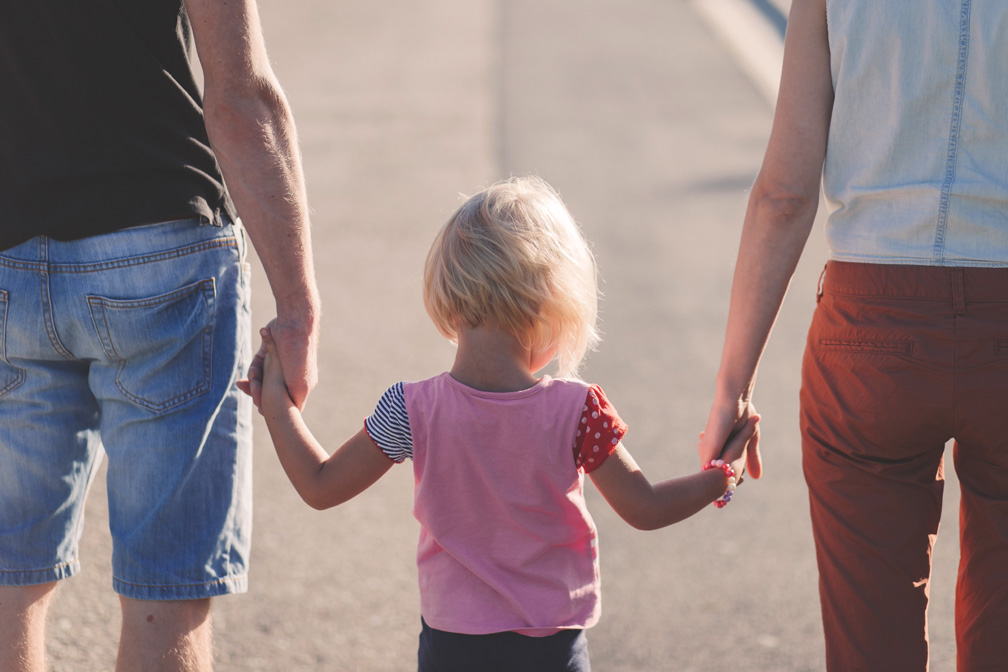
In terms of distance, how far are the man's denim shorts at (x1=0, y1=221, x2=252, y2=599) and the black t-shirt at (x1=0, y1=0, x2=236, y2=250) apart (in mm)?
55

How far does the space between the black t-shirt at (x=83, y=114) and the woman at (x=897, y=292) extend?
1274mm

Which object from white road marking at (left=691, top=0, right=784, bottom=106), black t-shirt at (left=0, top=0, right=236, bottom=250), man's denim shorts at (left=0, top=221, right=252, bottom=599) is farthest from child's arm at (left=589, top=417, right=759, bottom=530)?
white road marking at (left=691, top=0, right=784, bottom=106)

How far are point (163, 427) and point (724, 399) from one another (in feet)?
4.02

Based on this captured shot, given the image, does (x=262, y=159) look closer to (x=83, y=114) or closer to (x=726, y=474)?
(x=83, y=114)

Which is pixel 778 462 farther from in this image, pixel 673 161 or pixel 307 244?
pixel 673 161

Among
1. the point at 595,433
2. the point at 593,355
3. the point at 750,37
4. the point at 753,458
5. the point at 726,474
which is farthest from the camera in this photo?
the point at 750,37

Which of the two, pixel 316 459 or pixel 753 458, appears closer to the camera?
pixel 316 459

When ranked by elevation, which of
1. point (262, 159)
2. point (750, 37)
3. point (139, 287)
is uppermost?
point (750, 37)

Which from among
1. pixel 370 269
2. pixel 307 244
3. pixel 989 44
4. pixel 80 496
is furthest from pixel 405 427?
pixel 370 269

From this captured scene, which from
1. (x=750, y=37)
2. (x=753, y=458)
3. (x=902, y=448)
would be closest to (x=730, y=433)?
(x=753, y=458)

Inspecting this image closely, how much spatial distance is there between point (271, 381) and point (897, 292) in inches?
49.6

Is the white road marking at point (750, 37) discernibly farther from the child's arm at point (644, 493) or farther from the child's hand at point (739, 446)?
the child's arm at point (644, 493)

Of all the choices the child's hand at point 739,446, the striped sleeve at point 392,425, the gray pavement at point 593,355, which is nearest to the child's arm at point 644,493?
the child's hand at point 739,446

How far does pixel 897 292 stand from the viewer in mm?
2162
